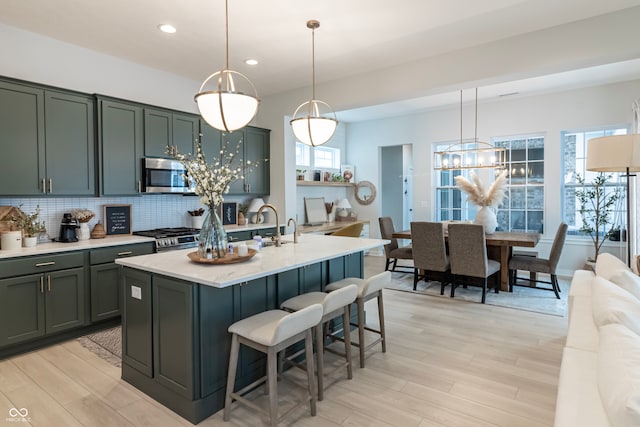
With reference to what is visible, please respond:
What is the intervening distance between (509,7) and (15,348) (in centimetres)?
512

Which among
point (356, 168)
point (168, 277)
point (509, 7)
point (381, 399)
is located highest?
point (509, 7)

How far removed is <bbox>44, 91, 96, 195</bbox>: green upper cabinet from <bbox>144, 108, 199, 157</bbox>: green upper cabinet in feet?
1.96

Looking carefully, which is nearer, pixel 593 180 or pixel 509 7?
pixel 509 7

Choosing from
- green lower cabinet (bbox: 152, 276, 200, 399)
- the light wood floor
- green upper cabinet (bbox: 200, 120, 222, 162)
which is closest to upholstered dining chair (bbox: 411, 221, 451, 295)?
the light wood floor

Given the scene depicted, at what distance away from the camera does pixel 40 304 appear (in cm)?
322

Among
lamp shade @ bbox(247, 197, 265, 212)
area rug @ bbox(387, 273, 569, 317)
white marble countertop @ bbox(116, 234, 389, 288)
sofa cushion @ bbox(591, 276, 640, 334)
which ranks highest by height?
lamp shade @ bbox(247, 197, 265, 212)

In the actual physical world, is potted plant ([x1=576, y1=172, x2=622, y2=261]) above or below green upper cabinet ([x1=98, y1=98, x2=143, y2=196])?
below

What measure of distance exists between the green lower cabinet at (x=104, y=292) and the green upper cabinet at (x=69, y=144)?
2.74ft

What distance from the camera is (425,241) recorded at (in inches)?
196

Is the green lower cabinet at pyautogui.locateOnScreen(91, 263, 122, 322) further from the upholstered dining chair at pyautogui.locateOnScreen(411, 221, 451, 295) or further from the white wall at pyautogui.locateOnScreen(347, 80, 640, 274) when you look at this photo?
the white wall at pyautogui.locateOnScreen(347, 80, 640, 274)

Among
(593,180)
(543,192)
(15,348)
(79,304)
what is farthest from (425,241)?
(15,348)

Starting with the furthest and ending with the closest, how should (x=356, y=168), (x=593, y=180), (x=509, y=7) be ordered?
1. (x=356, y=168)
2. (x=593, y=180)
3. (x=509, y=7)

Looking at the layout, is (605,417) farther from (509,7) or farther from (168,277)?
(509,7)

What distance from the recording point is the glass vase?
2.60 meters
